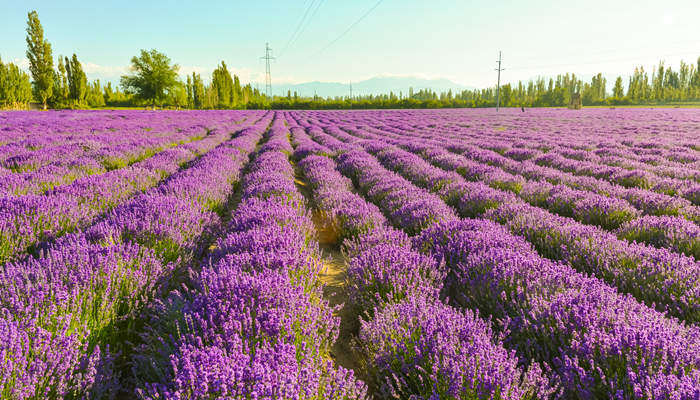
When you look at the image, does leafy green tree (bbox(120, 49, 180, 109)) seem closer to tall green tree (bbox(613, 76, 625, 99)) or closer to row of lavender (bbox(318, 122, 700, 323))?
row of lavender (bbox(318, 122, 700, 323))

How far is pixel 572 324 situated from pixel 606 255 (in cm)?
152

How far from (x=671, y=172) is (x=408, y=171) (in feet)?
17.1

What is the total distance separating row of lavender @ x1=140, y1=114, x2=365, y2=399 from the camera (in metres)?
1.39

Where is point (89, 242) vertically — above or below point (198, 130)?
below

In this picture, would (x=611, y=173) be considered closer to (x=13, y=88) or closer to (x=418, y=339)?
(x=418, y=339)

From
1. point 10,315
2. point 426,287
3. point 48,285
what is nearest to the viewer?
point 10,315

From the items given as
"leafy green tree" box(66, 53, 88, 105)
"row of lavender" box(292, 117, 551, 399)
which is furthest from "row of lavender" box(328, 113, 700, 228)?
"leafy green tree" box(66, 53, 88, 105)

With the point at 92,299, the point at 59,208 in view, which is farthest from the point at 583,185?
the point at 59,208

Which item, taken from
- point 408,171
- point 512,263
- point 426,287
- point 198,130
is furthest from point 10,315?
point 198,130

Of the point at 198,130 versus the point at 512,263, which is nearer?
the point at 512,263

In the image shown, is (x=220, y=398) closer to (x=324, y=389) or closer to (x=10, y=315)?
(x=324, y=389)

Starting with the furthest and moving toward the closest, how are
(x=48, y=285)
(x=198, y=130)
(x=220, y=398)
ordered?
(x=198, y=130) < (x=48, y=285) < (x=220, y=398)

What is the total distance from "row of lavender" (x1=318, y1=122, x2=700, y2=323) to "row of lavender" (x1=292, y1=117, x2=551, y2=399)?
4.56 feet

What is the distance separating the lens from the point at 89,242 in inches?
117
